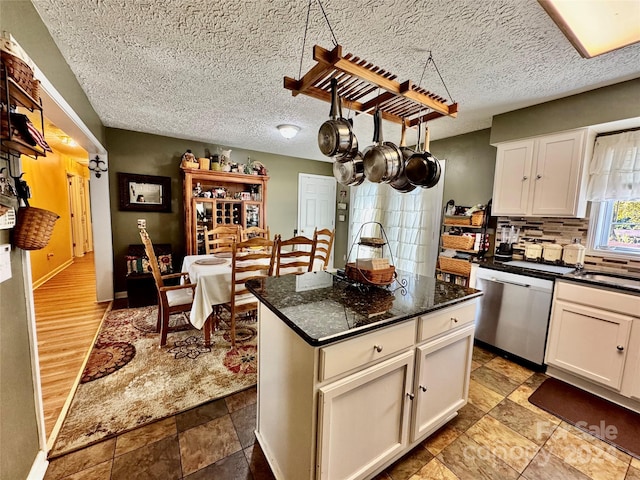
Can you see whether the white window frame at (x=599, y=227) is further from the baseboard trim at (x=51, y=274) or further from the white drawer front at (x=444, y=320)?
the baseboard trim at (x=51, y=274)

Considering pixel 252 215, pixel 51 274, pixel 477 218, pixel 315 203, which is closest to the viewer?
pixel 477 218

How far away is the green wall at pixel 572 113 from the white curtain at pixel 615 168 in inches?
11.6

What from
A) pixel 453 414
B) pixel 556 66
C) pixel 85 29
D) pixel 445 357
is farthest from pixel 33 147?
pixel 556 66

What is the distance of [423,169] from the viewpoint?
181 cm

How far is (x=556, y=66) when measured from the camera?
6.07 feet

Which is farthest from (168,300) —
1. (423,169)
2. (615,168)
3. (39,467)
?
(615,168)

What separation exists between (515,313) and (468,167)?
178 cm

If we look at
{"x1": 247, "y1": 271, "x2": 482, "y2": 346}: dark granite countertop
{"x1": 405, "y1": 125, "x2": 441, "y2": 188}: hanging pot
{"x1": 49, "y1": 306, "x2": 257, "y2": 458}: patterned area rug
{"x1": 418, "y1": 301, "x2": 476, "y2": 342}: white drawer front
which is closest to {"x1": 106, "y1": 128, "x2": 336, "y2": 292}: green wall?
{"x1": 49, "y1": 306, "x2": 257, "y2": 458}: patterned area rug

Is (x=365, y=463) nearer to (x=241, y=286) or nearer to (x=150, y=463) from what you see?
(x=150, y=463)

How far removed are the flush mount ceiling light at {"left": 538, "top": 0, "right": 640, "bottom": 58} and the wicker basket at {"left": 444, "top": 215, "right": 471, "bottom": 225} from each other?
5.86 feet

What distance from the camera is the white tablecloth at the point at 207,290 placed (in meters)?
2.40

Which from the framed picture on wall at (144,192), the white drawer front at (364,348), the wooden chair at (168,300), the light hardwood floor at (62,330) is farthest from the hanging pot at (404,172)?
the framed picture on wall at (144,192)

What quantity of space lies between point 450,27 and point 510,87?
1035mm

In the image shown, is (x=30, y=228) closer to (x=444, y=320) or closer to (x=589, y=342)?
(x=444, y=320)
